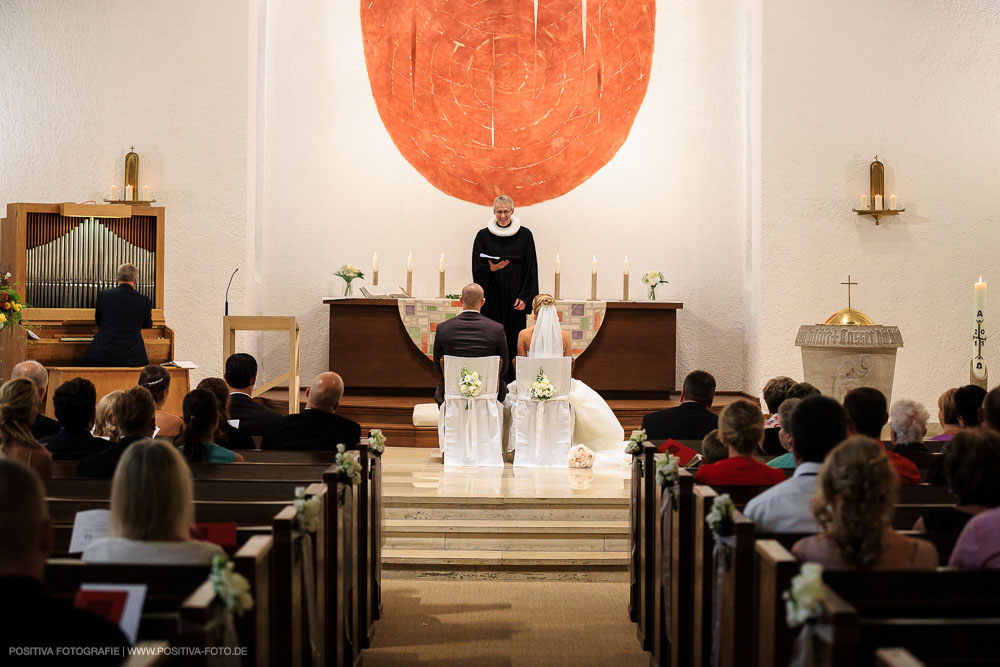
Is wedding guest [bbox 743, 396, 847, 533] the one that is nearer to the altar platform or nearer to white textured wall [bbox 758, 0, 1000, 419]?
the altar platform

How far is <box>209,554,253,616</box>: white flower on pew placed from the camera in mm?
2004

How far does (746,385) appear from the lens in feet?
32.9

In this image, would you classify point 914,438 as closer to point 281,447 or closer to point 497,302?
point 281,447

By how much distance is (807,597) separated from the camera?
6.23 feet

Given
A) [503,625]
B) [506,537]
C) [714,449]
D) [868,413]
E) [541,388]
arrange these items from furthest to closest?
[541,388] < [506,537] < [503,625] < [714,449] < [868,413]

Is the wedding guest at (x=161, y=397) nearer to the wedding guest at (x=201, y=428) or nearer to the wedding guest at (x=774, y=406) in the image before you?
the wedding guest at (x=201, y=428)

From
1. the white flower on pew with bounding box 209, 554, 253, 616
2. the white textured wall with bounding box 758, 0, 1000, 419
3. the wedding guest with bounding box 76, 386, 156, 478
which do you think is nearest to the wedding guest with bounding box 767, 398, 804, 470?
the white flower on pew with bounding box 209, 554, 253, 616

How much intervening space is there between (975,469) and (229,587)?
1920 millimetres

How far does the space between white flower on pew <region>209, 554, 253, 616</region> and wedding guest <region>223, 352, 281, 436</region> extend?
9.21 ft

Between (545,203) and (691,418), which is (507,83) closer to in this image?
(545,203)

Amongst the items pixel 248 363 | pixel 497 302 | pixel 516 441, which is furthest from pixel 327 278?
pixel 248 363

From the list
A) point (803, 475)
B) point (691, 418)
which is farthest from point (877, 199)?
point (803, 475)

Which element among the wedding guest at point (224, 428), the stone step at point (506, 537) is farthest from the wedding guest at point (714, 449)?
the wedding guest at point (224, 428)

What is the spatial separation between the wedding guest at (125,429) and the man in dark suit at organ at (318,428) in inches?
34.5
